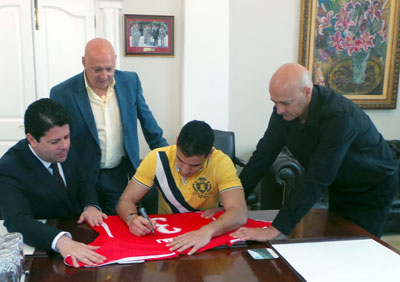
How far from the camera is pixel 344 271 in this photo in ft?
3.76

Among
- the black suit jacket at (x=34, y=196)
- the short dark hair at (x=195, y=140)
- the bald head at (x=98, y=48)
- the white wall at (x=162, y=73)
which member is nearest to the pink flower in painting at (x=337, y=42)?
the white wall at (x=162, y=73)

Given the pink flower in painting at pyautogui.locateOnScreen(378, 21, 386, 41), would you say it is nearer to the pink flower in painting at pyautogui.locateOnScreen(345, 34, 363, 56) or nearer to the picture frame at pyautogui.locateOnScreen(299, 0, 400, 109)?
the picture frame at pyautogui.locateOnScreen(299, 0, 400, 109)

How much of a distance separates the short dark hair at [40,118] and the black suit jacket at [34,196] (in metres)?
0.09

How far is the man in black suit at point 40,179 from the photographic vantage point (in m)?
1.35

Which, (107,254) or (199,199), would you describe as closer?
(107,254)

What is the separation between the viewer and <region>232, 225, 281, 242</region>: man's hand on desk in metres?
1.38

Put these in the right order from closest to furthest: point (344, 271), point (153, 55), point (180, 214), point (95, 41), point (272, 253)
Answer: point (344, 271) < point (272, 253) < point (180, 214) < point (95, 41) < point (153, 55)

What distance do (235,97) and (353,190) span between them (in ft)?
6.70

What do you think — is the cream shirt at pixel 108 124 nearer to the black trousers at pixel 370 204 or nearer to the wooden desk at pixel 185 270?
the wooden desk at pixel 185 270

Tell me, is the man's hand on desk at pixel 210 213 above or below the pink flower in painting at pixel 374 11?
below

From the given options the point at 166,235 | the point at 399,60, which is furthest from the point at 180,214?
the point at 399,60

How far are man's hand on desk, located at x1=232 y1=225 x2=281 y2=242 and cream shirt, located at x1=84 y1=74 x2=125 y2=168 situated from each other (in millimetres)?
1039

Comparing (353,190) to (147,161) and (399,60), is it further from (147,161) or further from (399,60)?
(399,60)

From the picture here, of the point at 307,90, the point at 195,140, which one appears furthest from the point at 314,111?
the point at 195,140
